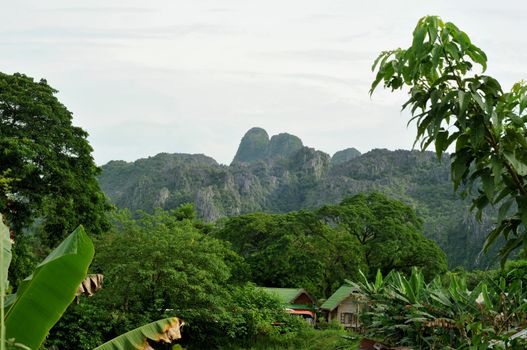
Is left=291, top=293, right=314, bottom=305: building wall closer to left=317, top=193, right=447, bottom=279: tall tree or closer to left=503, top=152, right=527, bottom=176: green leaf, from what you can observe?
left=317, top=193, right=447, bottom=279: tall tree

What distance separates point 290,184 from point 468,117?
94341 mm

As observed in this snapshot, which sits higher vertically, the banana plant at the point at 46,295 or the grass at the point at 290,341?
the banana plant at the point at 46,295

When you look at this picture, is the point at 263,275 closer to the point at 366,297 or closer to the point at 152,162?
the point at 366,297

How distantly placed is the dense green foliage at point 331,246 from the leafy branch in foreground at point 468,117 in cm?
2642

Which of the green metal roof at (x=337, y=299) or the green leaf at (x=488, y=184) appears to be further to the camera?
the green metal roof at (x=337, y=299)

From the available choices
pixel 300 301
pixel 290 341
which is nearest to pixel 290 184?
pixel 300 301

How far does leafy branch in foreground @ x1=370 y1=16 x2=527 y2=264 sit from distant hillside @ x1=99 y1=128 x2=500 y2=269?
60429 millimetres

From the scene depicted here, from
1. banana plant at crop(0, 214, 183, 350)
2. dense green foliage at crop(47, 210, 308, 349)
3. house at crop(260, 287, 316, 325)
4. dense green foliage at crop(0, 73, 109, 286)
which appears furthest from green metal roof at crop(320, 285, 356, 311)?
banana plant at crop(0, 214, 183, 350)

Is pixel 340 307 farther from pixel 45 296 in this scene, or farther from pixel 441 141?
pixel 441 141

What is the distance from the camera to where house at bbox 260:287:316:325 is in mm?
26875

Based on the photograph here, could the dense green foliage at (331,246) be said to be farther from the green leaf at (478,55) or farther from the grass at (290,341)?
the green leaf at (478,55)

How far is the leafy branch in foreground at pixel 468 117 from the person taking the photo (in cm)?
227

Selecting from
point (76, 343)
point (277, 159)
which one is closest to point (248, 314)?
point (76, 343)

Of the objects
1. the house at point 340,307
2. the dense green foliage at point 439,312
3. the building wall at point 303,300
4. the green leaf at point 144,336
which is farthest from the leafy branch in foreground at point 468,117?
the building wall at point 303,300
